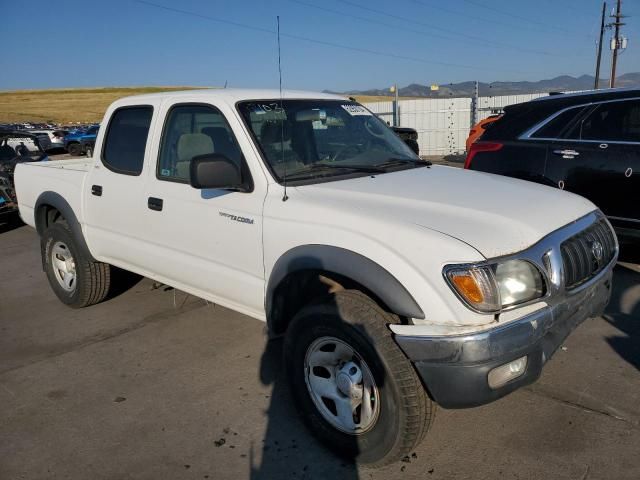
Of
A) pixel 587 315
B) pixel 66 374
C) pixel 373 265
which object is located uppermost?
pixel 373 265

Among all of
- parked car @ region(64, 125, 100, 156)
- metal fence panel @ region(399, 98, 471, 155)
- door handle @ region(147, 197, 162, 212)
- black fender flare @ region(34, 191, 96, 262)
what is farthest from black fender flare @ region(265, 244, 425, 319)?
parked car @ region(64, 125, 100, 156)

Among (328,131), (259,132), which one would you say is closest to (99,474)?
(259,132)

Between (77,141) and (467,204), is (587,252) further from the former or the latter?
(77,141)

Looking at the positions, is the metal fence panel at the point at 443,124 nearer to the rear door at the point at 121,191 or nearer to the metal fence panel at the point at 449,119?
the metal fence panel at the point at 449,119

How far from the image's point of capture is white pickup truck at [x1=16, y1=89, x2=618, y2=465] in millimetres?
2471

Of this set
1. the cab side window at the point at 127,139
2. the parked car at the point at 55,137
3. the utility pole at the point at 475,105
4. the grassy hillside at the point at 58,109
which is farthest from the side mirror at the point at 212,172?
the grassy hillside at the point at 58,109

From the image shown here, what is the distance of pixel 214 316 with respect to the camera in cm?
500

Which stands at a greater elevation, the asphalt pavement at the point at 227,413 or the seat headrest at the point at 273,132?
the seat headrest at the point at 273,132

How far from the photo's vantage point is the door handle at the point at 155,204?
3.95 meters

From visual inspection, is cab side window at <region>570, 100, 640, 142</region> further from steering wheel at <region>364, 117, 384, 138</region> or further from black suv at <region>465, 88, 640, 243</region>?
steering wheel at <region>364, 117, 384, 138</region>

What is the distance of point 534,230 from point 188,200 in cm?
220

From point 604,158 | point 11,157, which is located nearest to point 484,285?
point 604,158

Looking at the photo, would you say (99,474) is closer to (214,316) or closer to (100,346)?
(100,346)

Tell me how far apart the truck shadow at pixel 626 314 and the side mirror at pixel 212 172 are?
2.96 meters
